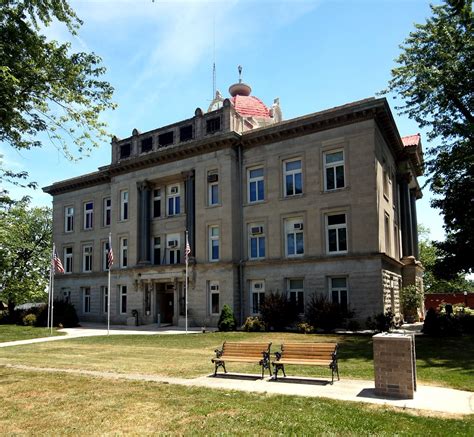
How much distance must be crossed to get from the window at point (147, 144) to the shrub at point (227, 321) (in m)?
15.0

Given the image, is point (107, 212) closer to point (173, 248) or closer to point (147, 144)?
point (147, 144)

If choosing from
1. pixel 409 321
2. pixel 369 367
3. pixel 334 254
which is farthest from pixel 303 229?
pixel 369 367

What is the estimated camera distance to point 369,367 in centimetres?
1370

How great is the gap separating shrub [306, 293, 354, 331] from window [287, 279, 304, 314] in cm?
192

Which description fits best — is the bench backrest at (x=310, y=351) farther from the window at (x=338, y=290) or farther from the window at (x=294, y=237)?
the window at (x=294, y=237)

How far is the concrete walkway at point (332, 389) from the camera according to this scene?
881cm

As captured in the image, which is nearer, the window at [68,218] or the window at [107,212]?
the window at [107,212]

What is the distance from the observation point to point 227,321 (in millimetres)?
28391

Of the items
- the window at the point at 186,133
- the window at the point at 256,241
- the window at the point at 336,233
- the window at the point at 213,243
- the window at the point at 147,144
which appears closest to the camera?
the window at the point at 336,233

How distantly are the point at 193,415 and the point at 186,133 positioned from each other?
28619 mm

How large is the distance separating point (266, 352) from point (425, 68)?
18679mm

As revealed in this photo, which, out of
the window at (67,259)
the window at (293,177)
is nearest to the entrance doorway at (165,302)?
the window at (293,177)

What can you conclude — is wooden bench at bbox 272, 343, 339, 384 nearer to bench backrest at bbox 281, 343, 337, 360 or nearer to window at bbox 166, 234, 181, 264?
bench backrest at bbox 281, 343, 337, 360

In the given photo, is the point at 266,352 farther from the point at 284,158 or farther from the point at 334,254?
the point at 284,158
